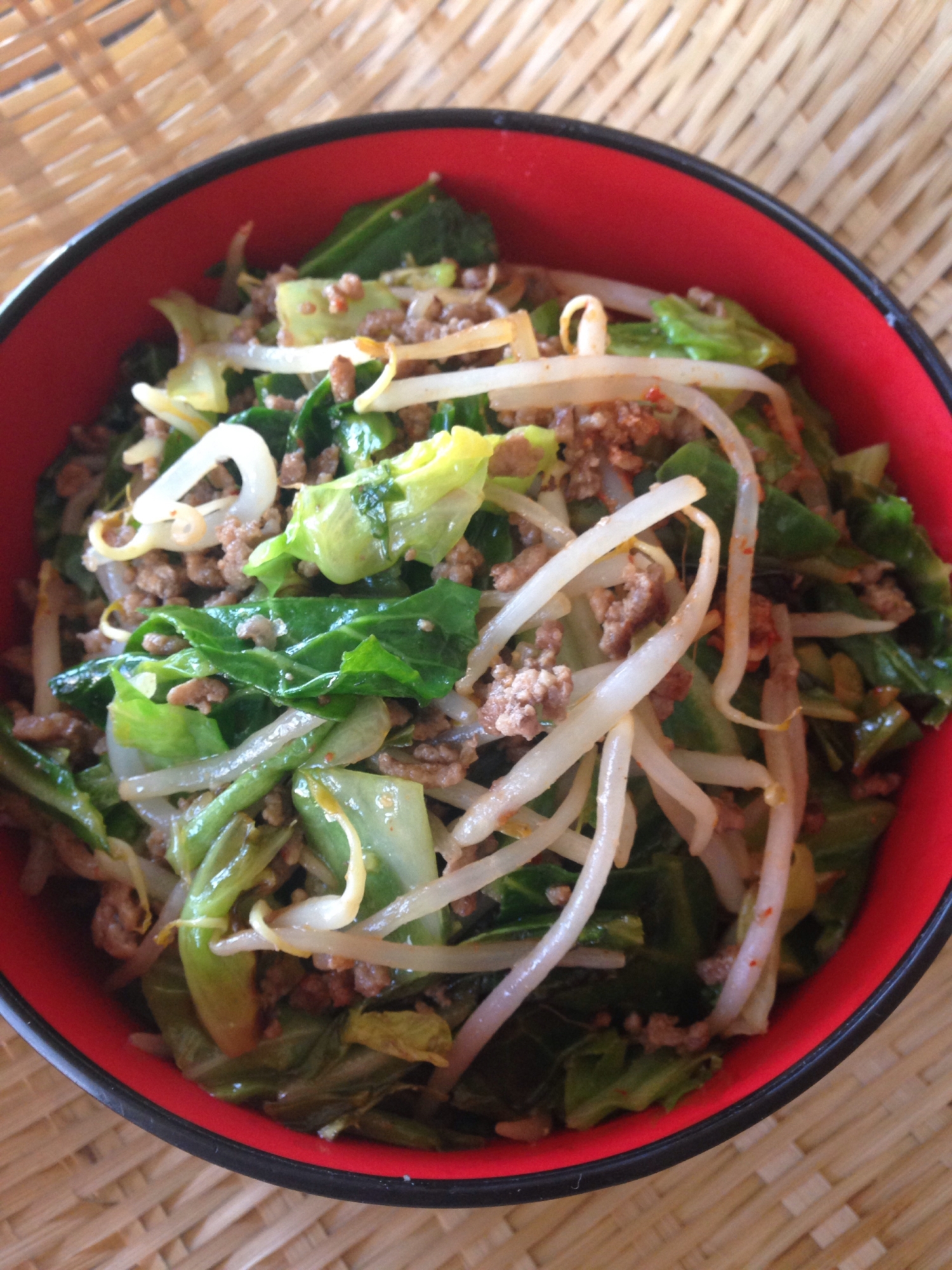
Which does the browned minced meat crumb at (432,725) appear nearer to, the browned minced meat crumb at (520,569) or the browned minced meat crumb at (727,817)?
the browned minced meat crumb at (520,569)

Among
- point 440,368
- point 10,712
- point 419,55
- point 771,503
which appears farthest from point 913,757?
point 419,55

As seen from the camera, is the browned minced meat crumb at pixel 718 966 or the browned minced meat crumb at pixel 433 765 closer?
the browned minced meat crumb at pixel 433 765

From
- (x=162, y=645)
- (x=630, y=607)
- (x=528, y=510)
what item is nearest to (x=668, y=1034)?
(x=630, y=607)

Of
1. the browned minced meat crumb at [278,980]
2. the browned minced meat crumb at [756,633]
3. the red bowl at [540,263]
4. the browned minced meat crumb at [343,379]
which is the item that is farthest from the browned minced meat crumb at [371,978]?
the browned minced meat crumb at [343,379]

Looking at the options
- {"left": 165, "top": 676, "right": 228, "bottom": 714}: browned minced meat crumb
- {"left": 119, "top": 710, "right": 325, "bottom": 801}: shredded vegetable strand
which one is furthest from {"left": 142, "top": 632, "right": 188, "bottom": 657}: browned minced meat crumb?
{"left": 119, "top": 710, "right": 325, "bottom": 801}: shredded vegetable strand

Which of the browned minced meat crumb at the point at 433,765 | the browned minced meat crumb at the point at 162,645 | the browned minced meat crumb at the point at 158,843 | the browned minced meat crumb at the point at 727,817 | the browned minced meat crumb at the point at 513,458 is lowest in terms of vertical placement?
the browned minced meat crumb at the point at 158,843

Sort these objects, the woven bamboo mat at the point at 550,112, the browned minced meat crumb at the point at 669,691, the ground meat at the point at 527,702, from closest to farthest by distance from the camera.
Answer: the ground meat at the point at 527,702 → the browned minced meat crumb at the point at 669,691 → the woven bamboo mat at the point at 550,112

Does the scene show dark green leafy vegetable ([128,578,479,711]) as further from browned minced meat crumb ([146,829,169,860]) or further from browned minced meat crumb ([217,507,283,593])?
browned minced meat crumb ([146,829,169,860])
